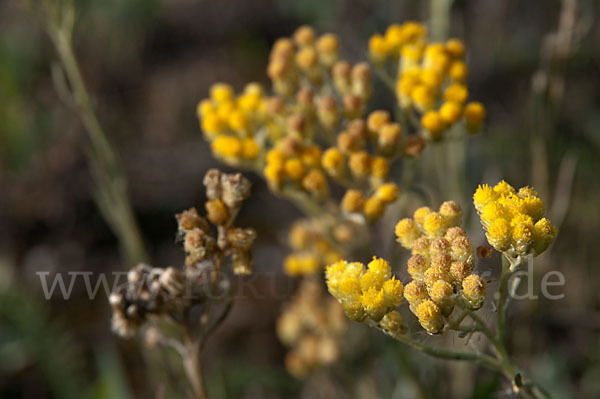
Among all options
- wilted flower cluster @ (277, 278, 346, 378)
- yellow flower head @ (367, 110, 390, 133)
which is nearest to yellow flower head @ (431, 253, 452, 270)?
yellow flower head @ (367, 110, 390, 133)

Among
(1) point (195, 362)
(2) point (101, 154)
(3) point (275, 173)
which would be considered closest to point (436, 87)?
(3) point (275, 173)

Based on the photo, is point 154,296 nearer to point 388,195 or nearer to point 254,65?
point 388,195

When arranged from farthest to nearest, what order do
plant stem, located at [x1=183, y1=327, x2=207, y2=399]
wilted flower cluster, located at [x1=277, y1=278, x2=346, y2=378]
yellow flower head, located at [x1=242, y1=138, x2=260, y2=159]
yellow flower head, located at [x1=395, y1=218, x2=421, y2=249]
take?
1. wilted flower cluster, located at [x1=277, y1=278, x2=346, y2=378]
2. yellow flower head, located at [x1=242, y1=138, x2=260, y2=159]
3. plant stem, located at [x1=183, y1=327, x2=207, y2=399]
4. yellow flower head, located at [x1=395, y1=218, x2=421, y2=249]

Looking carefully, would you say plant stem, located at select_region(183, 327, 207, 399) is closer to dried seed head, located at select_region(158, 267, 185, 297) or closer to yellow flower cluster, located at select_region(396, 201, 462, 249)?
dried seed head, located at select_region(158, 267, 185, 297)

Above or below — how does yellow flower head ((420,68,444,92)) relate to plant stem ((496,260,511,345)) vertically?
above

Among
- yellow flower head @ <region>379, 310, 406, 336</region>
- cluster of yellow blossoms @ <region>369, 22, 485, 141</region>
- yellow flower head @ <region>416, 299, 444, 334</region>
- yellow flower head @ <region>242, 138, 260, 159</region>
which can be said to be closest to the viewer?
yellow flower head @ <region>416, 299, 444, 334</region>

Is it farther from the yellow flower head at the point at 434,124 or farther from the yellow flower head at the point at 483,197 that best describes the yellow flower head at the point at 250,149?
the yellow flower head at the point at 483,197

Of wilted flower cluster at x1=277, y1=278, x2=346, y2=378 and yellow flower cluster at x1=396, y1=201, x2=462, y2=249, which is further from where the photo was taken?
wilted flower cluster at x1=277, y1=278, x2=346, y2=378
